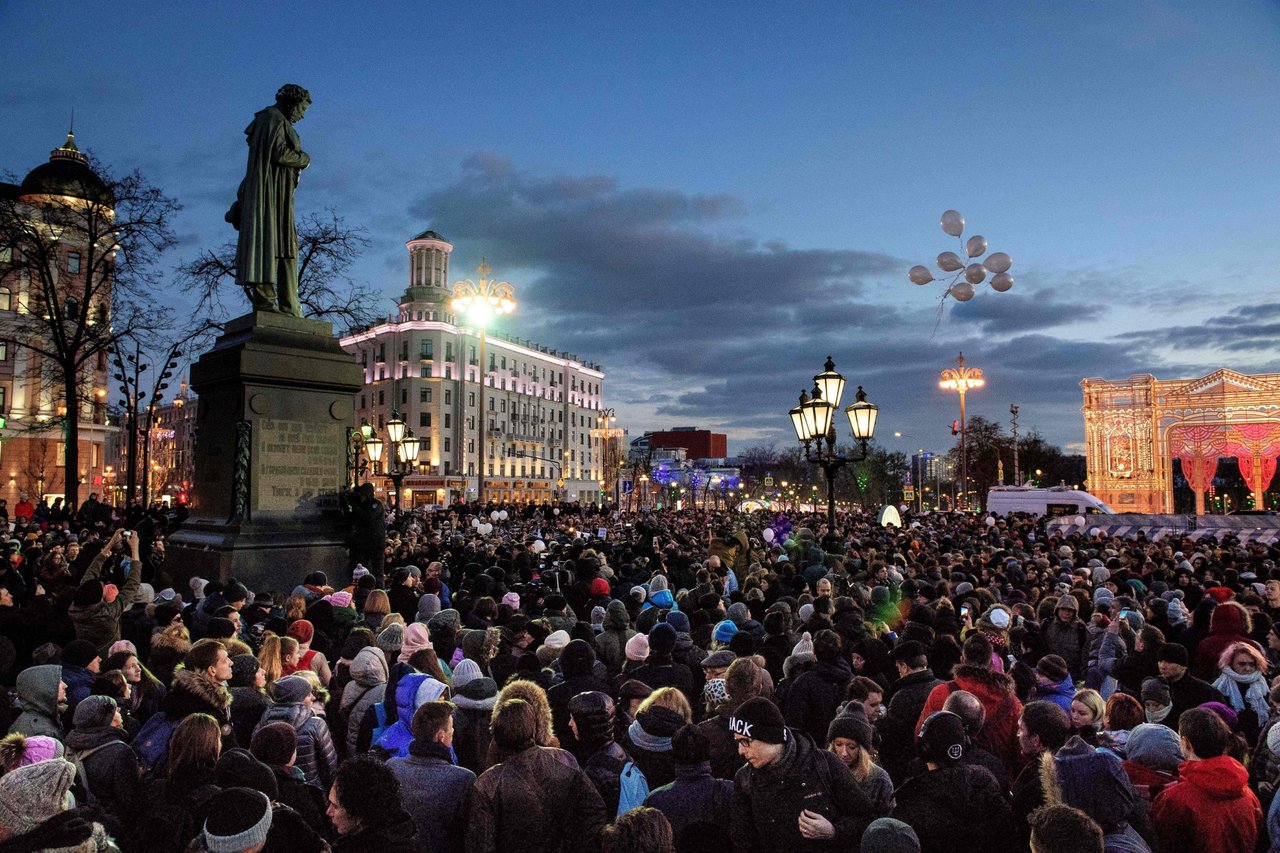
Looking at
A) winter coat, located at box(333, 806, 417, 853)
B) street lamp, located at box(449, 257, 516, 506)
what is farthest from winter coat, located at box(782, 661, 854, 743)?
street lamp, located at box(449, 257, 516, 506)

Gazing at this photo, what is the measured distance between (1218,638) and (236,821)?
7.71m

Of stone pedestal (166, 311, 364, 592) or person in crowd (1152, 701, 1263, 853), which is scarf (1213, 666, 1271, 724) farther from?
stone pedestal (166, 311, 364, 592)

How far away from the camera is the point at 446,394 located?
9519cm

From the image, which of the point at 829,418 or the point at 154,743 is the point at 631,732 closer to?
the point at 154,743

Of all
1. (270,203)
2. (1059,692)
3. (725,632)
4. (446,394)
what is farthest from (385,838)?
(446,394)

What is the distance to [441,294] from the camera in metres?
96.3

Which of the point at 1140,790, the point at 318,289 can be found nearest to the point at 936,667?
the point at 1140,790

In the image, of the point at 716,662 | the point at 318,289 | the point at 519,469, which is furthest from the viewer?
the point at 519,469

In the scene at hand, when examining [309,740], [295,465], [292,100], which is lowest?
[309,740]

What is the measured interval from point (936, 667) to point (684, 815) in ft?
10.1

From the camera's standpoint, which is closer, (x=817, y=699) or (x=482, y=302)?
(x=817, y=699)

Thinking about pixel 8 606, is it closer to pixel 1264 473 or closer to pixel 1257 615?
pixel 1257 615

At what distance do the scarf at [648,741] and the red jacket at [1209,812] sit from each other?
2354 mm

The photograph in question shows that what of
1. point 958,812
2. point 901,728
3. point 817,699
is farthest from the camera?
point 817,699
